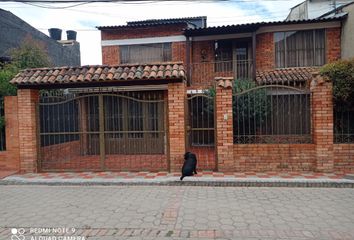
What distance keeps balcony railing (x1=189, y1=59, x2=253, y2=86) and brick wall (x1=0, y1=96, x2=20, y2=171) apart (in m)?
8.25

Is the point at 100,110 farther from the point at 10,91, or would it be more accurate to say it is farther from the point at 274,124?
the point at 274,124

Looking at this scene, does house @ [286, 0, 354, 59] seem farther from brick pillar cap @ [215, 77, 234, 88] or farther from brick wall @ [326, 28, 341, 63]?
brick pillar cap @ [215, 77, 234, 88]

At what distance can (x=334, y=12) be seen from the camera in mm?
14586

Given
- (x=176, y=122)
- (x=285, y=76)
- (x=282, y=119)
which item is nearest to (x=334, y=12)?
(x=285, y=76)

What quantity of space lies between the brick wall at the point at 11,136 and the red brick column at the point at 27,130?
0.19 meters

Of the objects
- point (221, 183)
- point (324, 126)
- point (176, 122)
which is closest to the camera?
point (221, 183)

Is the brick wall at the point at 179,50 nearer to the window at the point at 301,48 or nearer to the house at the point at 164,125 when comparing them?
the window at the point at 301,48

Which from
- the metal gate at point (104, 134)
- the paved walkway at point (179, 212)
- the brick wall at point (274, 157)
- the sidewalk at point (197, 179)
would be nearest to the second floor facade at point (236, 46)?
the metal gate at point (104, 134)

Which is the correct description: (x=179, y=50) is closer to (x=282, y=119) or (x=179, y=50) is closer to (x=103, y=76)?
(x=103, y=76)

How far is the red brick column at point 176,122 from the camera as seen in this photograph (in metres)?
7.26

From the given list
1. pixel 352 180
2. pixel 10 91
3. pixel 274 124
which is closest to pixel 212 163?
pixel 274 124

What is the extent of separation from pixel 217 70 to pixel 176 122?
25.1 ft

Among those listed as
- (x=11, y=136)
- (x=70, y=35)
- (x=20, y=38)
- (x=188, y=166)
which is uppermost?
(x=70, y=35)

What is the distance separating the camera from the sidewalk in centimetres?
627
